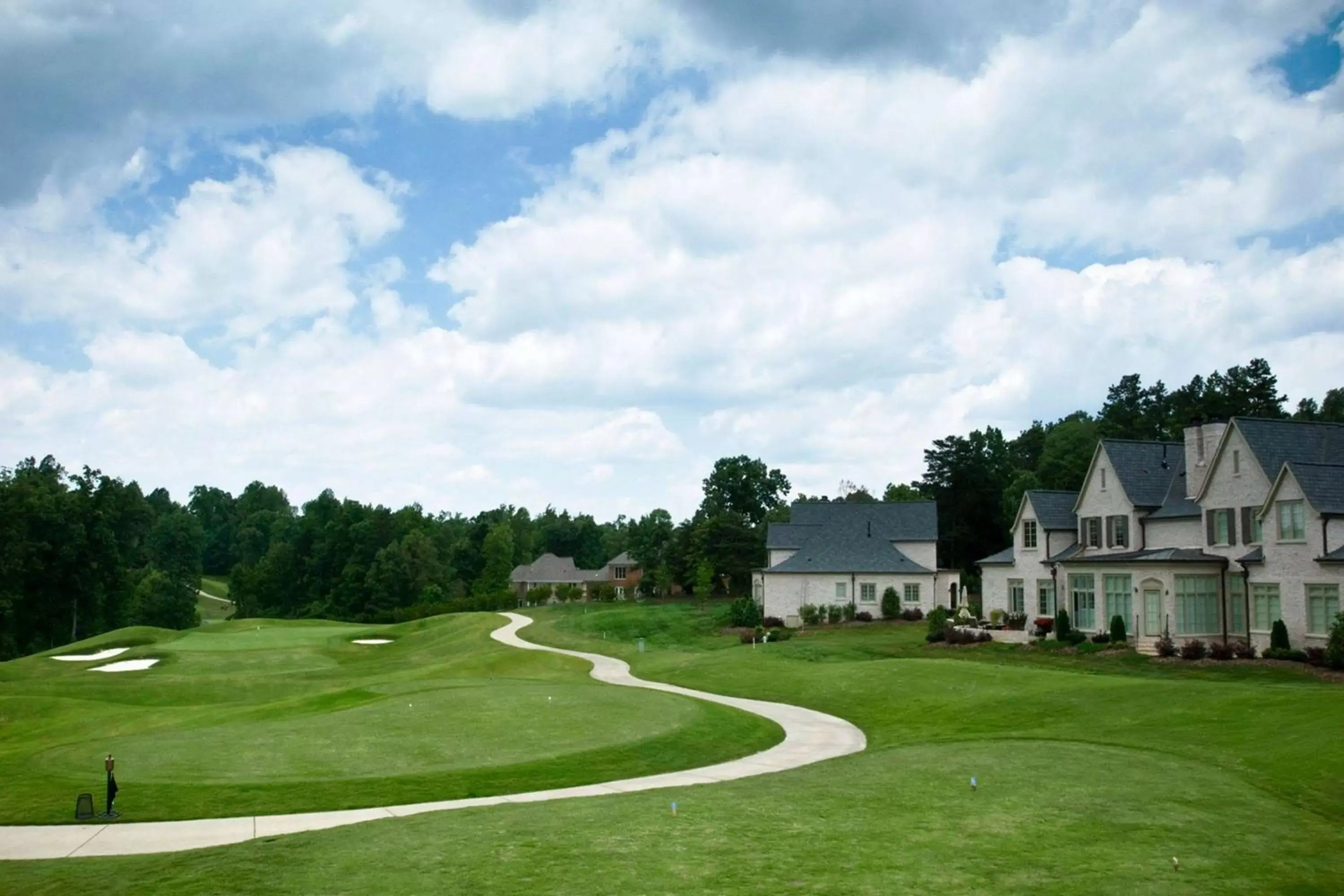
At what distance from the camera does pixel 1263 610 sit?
39469mm

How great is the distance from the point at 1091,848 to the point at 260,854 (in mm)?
12060

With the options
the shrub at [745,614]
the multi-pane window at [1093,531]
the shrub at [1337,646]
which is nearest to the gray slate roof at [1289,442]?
the shrub at [1337,646]

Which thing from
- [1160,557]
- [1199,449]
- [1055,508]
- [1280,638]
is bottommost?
[1280,638]

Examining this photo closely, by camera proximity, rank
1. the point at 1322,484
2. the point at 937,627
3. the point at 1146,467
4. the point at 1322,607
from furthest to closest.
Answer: the point at 937,627, the point at 1146,467, the point at 1322,484, the point at 1322,607

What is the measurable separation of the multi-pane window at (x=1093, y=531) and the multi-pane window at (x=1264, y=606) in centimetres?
1025

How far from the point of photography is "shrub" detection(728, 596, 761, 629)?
63.3m

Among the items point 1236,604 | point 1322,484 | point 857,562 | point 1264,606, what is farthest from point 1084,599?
point 857,562

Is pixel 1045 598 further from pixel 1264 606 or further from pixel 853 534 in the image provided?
pixel 853 534

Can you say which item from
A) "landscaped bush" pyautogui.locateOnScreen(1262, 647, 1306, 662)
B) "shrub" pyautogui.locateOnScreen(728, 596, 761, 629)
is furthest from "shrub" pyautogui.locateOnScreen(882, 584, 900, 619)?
"landscaped bush" pyautogui.locateOnScreen(1262, 647, 1306, 662)

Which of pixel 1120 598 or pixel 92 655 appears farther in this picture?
pixel 92 655

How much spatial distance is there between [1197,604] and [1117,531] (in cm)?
789

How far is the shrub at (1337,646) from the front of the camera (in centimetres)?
3350

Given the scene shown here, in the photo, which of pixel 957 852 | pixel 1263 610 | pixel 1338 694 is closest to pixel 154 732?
pixel 957 852

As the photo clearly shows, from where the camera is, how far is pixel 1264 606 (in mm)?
39500
